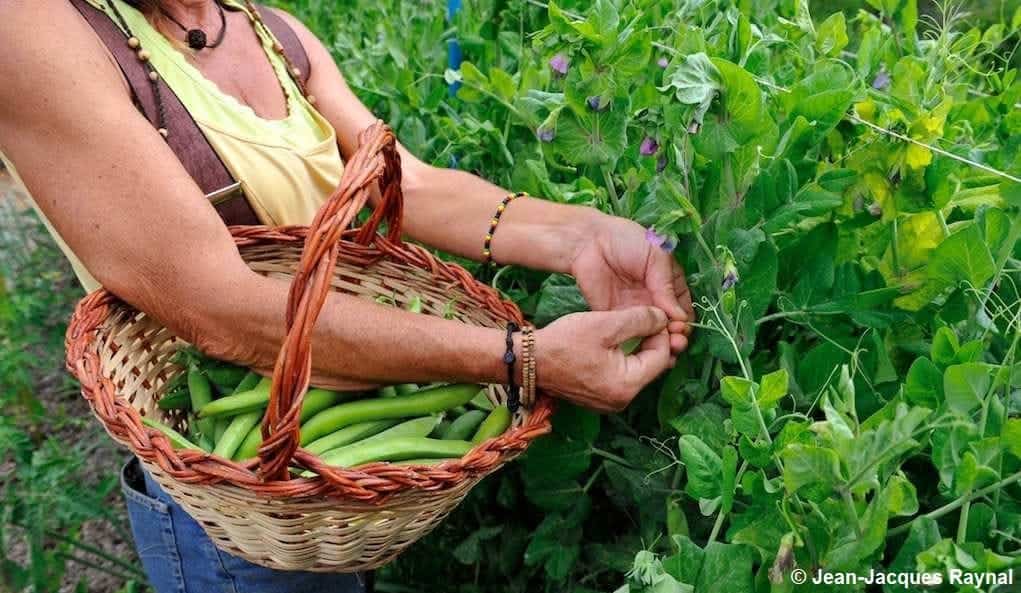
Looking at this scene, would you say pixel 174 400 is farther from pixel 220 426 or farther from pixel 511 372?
pixel 511 372

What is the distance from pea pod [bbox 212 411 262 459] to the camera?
4.50ft

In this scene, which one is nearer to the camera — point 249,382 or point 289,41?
point 249,382

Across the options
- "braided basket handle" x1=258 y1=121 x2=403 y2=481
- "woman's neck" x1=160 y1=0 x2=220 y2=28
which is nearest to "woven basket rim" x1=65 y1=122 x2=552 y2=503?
"braided basket handle" x1=258 y1=121 x2=403 y2=481

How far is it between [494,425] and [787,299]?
0.46m

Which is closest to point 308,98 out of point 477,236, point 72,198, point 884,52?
point 477,236

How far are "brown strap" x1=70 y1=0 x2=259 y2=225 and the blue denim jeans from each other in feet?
1.70

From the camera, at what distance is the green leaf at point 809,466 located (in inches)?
33.3

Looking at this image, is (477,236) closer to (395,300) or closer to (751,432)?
(395,300)

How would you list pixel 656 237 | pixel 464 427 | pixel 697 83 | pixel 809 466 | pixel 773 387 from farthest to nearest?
pixel 464 427 → pixel 656 237 → pixel 697 83 → pixel 773 387 → pixel 809 466

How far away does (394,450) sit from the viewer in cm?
134

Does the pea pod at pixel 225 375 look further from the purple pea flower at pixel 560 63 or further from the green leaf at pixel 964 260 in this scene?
the green leaf at pixel 964 260

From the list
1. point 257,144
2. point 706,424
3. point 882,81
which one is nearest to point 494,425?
point 706,424

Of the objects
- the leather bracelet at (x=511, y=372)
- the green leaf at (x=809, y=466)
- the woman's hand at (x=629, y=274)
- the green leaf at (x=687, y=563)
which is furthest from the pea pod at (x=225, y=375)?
the green leaf at (x=809, y=466)

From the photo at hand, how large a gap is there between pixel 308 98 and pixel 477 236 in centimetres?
45
